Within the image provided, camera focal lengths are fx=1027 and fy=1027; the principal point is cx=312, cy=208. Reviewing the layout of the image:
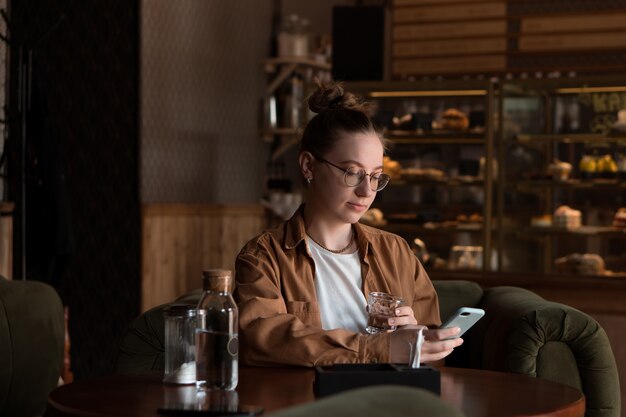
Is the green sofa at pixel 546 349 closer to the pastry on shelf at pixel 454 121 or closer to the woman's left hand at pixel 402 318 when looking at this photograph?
the woman's left hand at pixel 402 318

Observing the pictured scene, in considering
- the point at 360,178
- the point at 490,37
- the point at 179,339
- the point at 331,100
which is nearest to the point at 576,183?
the point at 490,37

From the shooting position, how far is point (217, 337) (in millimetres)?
1929

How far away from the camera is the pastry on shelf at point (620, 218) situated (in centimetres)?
521

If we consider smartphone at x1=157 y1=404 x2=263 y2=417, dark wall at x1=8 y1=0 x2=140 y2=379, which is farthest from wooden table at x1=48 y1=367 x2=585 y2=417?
dark wall at x1=8 y1=0 x2=140 y2=379

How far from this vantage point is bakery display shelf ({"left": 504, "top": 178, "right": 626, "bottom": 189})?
5223 millimetres

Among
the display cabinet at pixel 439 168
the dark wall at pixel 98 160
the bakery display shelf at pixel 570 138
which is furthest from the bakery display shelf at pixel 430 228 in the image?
the dark wall at pixel 98 160

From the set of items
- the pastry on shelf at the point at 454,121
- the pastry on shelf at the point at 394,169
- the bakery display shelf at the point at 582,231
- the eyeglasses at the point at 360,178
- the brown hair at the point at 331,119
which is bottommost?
the bakery display shelf at the point at 582,231

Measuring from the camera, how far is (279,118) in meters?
7.55

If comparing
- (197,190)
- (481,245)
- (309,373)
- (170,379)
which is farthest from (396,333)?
(197,190)

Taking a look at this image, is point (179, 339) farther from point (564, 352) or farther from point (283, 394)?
point (564, 352)

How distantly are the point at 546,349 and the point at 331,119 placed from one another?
2.73 ft

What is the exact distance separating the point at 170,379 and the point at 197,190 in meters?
4.92

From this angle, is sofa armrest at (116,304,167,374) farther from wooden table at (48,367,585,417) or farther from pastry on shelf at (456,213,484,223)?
pastry on shelf at (456,213,484,223)

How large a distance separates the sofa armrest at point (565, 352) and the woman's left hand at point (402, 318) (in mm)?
570
